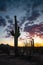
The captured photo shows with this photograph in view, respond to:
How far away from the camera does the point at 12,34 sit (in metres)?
18.7

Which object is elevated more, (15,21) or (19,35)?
(15,21)

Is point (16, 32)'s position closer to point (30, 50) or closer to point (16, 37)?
point (16, 37)

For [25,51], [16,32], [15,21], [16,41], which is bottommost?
[25,51]

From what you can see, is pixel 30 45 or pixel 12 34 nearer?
pixel 12 34

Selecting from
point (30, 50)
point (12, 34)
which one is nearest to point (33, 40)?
point (30, 50)

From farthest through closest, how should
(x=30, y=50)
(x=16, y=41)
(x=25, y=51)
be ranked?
(x=25, y=51) → (x=30, y=50) → (x=16, y=41)

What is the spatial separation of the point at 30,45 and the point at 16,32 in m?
3.55

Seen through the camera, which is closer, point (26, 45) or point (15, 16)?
point (15, 16)

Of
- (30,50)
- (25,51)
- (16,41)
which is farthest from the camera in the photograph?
(25,51)

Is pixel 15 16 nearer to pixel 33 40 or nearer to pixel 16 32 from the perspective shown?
pixel 16 32

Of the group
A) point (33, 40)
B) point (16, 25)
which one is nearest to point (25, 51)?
point (33, 40)

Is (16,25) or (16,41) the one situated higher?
(16,25)

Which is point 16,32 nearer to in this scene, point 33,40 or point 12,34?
point 12,34

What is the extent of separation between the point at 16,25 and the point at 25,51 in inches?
199
